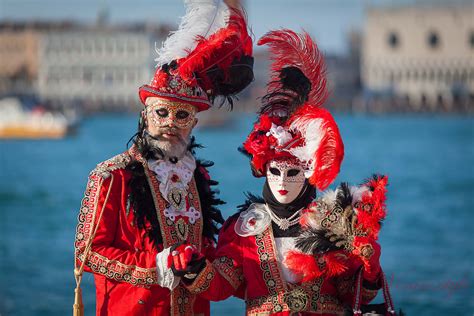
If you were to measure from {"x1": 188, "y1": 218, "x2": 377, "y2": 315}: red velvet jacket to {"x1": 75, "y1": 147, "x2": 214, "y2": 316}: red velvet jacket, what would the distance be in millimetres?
190

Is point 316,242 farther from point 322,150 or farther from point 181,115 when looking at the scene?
point 181,115

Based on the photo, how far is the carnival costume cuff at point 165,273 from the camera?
10.9 ft

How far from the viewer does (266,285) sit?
3381 mm

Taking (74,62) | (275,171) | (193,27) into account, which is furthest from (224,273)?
(74,62)

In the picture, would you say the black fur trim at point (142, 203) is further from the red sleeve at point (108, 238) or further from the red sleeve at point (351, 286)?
the red sleeve at point (351, 286)

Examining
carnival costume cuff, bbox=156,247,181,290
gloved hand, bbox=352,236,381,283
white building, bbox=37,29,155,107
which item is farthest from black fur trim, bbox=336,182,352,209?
white building, bbox=37,29,155,107

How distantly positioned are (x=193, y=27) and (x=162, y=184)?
0.56 m

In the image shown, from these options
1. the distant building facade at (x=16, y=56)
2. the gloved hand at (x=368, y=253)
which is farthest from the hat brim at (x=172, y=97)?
the distant building facade at (x=16, y=56)

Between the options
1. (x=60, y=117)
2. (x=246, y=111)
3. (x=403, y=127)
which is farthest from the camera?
(x=246, y=111)

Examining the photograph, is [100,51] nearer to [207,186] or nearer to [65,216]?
[65,216]

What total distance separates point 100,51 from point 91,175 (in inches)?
2436

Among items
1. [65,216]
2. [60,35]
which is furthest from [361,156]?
[60,35]

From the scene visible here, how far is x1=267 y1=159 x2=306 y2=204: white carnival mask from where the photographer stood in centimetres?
341

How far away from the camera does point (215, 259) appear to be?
3.41 meters
